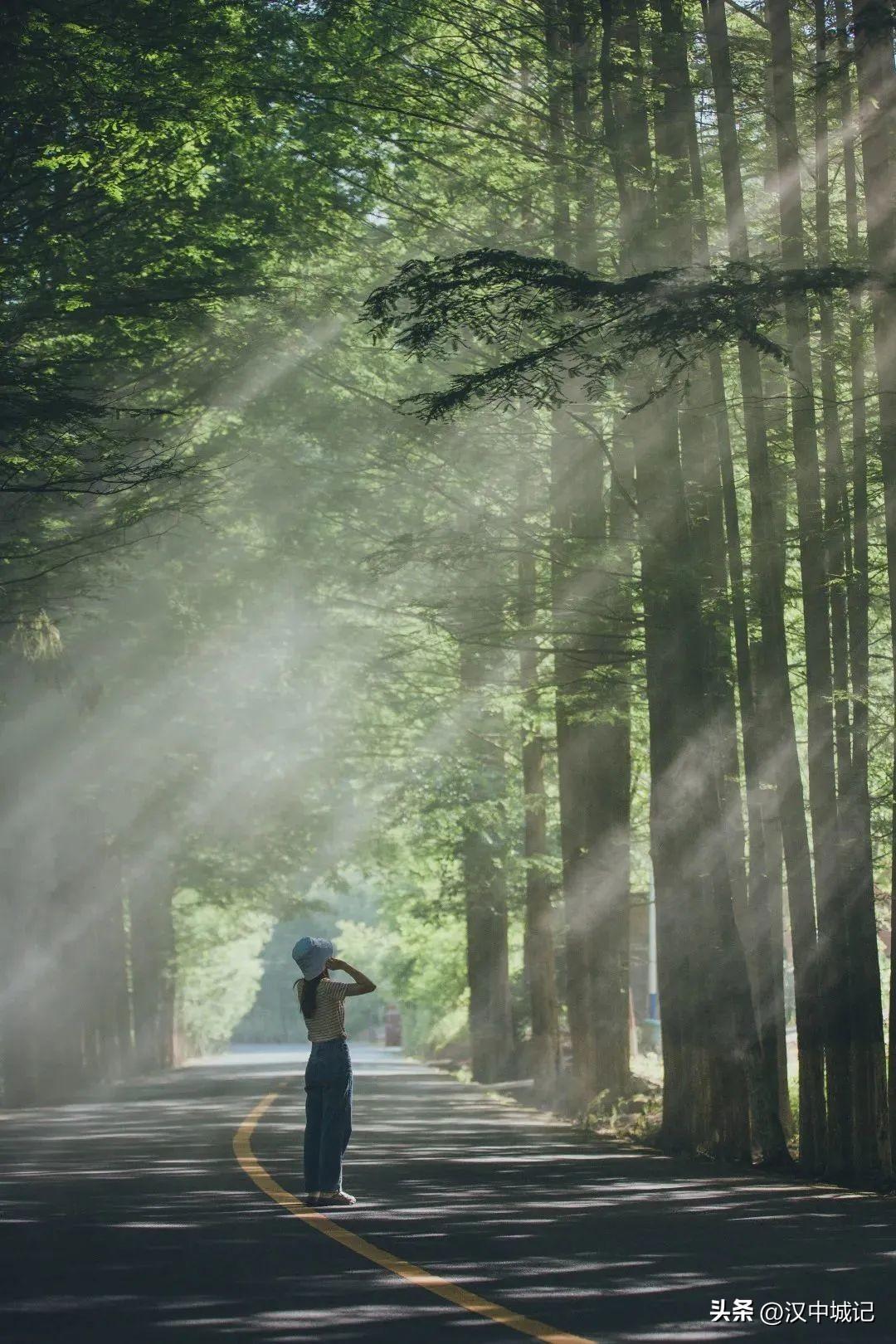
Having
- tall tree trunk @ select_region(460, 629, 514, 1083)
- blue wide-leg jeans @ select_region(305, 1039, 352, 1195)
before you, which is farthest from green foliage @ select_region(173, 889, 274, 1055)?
blue wide-leg jeans @ select_region(305, 1039, 352, 1195)

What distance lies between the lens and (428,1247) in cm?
1084

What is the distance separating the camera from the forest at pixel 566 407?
56.0 ft

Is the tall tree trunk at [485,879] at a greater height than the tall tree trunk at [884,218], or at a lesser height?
lesser

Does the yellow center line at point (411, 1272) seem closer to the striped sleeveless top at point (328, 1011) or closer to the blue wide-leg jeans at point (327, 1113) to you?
the blue wide-leg jeans at point (327, 1113)

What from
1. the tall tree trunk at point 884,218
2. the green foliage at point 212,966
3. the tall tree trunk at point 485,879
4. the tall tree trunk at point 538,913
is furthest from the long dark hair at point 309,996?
the green foliage at point 212,966

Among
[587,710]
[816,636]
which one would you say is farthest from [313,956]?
[587,710]

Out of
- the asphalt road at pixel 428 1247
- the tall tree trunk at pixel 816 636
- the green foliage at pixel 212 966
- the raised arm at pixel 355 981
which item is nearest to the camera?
the asphalt road at pixel 428 1247

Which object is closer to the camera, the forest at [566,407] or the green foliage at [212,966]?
the forest at [566,407]

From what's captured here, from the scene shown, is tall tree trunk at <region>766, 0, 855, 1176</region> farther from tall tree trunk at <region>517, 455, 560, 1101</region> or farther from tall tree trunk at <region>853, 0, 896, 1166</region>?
tall tree trunk at <region>517, 455, 560, 1101</region>

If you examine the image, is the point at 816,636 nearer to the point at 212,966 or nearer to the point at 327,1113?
the point at 327,1113

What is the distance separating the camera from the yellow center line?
7797 millimetres

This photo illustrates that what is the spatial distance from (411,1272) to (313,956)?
13.2 feet

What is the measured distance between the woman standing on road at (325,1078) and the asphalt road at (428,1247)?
1.50ft

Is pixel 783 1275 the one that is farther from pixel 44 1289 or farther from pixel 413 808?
pixel 413 808
